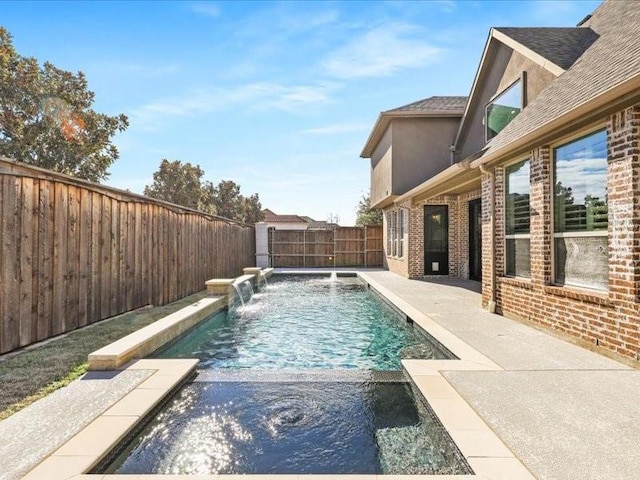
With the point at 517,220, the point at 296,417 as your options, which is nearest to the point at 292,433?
the point at 296,417

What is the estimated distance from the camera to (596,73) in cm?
505

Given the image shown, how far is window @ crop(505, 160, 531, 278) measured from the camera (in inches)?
240

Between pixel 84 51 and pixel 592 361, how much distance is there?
12794 millimetres

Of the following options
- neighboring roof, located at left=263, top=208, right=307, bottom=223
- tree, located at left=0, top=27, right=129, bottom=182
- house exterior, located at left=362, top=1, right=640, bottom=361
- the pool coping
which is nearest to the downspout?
house exterior, located at left=362, top=1, right=640, bottom=361

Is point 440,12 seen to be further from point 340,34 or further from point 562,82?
point 562,82

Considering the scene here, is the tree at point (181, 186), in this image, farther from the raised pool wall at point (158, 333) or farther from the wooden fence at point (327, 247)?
the raised pool wall at point (158, 333)

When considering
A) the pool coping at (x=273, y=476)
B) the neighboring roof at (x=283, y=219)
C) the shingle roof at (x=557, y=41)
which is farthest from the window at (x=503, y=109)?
the neighboring roof at (x=283, y=219)

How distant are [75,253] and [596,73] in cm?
766

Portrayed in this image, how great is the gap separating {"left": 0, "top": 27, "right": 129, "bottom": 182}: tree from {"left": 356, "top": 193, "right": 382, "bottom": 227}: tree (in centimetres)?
1721

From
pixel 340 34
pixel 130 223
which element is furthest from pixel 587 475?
pixel 340 34

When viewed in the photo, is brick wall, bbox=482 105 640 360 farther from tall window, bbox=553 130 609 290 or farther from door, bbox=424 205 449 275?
door, bbox=424 205 449 275

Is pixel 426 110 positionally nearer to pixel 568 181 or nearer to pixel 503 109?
pixel 503 109

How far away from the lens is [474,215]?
1191cm

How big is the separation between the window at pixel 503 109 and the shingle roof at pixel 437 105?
376 centimetres
